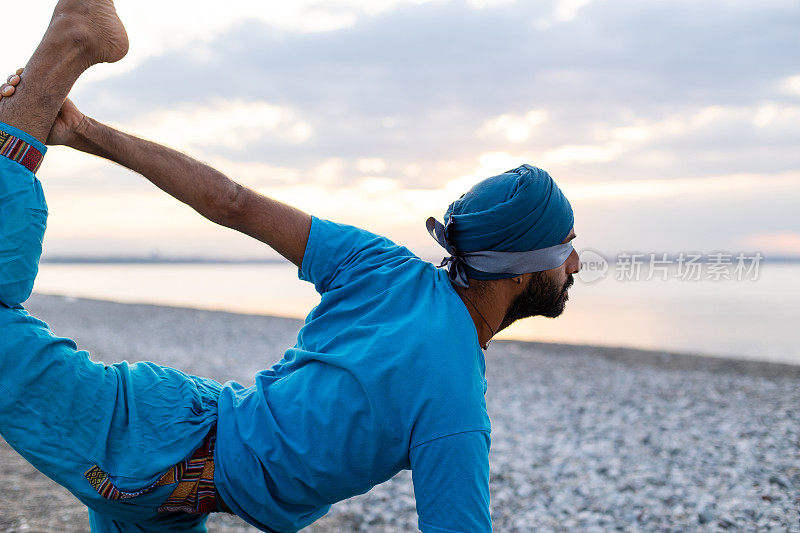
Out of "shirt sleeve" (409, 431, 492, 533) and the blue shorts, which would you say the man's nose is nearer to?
"shirt sleeve" (409, 431, 492, 533)

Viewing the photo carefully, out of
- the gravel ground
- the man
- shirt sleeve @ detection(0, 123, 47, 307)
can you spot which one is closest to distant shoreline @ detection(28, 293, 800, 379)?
the gravel ground

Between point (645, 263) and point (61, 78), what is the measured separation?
2.86 meters

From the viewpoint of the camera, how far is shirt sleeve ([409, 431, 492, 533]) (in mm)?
1860

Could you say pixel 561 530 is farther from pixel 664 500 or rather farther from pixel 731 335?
pixel 731 335

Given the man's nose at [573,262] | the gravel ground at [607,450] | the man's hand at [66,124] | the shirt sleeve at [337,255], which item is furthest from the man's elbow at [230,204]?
the gravel ground at [607,450]

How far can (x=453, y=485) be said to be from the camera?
187 centimetres

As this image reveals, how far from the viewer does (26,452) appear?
2.03 meters

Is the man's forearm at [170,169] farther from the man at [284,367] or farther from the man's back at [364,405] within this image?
the man's back at [364,405]

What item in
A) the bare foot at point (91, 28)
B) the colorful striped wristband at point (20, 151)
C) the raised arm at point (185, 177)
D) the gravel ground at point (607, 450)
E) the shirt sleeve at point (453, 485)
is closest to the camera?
the shirt sleeve at point (453, 485)

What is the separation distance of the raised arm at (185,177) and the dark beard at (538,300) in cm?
86

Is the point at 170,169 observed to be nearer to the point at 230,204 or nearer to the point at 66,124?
the point at 230,204

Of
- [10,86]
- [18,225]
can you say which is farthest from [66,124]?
[18,225]

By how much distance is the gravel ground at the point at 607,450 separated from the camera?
550 cm

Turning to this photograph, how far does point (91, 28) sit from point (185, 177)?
0.57 m
